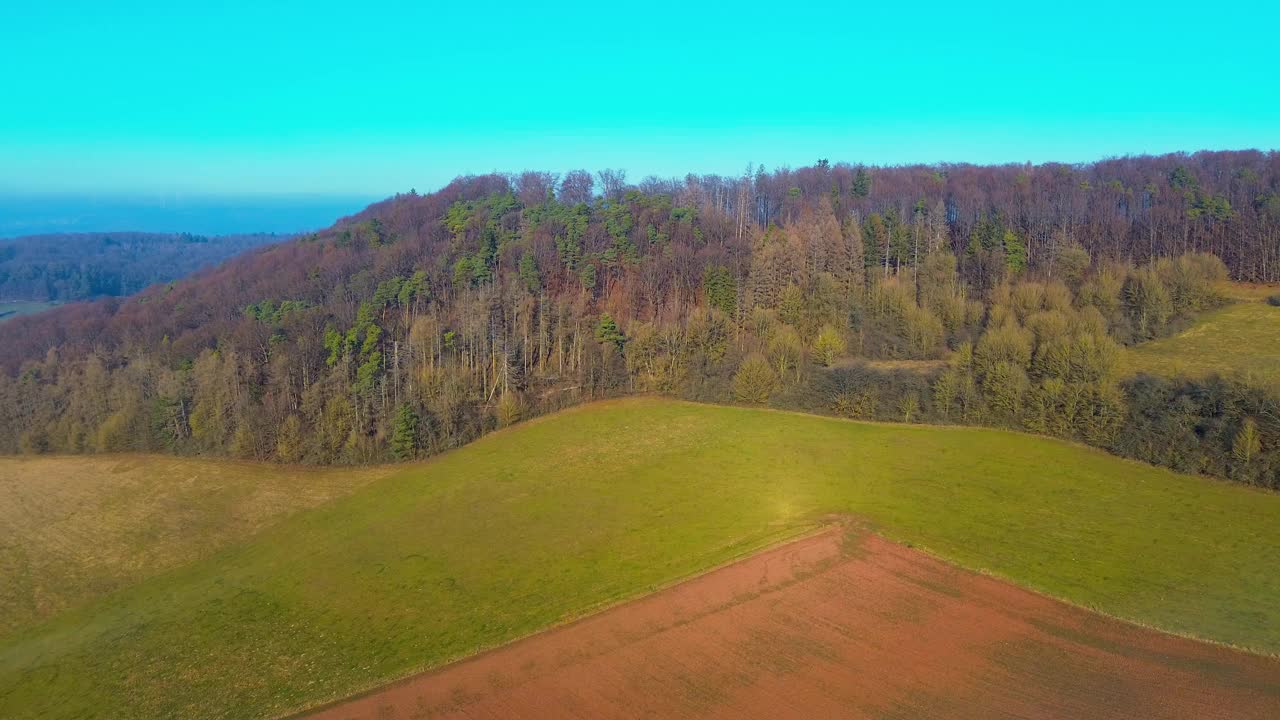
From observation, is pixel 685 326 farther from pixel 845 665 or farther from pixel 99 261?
pixel 99 261

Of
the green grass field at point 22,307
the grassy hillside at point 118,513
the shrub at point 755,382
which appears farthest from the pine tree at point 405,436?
the green grass field at point 22,307

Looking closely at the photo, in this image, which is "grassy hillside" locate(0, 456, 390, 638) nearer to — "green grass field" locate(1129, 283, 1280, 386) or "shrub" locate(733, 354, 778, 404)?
"shrub" locate(733, 354, 778, 404)

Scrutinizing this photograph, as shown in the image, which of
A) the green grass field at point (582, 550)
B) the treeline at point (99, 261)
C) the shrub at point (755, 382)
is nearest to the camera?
the green grass field at point (582, 550)

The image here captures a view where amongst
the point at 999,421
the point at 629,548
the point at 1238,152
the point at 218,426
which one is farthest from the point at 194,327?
the point at 1238,152

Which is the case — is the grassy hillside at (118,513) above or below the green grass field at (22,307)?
below

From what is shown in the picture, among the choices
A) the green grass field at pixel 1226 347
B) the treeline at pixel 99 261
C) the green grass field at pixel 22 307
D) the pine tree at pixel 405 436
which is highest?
the treeline at pixel 99 261

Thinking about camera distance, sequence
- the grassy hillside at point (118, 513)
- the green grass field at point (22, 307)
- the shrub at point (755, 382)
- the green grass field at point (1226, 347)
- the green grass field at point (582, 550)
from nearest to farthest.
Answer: the green grass field at point (582, 550) → the grassy hillside at point (118, 513) → the green grass field at point (1226, 347) → the shrub at point (755, 382) → the green grass field at point (22, 307)

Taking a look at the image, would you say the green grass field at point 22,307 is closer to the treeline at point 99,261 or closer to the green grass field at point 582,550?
the treeline at point 99,261
